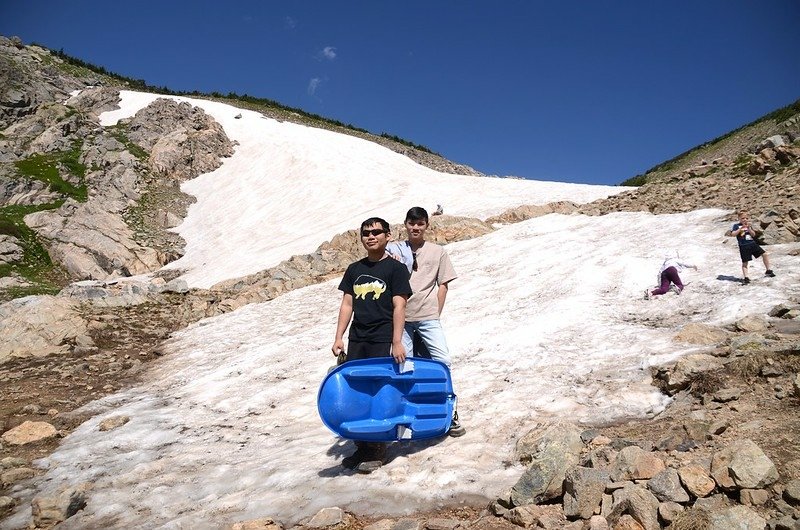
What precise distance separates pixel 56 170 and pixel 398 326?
36211 mm

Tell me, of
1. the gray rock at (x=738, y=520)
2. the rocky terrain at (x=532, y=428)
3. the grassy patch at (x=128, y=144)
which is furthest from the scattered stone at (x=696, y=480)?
the grassy patch at (x=128, y=144)

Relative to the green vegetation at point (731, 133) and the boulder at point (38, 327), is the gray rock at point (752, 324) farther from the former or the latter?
the green vegetation at point (731, 133)

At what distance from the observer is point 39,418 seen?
7.66m

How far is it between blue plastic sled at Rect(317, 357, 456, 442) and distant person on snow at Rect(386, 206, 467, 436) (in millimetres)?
425

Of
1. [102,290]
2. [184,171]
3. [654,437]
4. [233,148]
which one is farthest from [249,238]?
[654,437]

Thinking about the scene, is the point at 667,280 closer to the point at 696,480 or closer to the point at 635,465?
the point at 635,465

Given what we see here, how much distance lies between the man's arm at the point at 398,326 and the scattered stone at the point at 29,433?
19.4ft

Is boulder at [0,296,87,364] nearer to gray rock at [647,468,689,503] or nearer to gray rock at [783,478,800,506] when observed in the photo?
gray rock at [647,468,689,503]

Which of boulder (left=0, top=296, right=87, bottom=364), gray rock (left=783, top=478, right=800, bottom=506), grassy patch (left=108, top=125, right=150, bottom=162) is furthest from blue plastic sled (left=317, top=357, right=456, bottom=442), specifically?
grassy patch (left=108, top=125, right=150, bottom=162)

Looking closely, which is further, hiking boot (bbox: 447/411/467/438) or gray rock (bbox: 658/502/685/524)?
hiking boot (bbox: 447/411/467/438)

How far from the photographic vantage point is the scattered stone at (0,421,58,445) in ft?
22.1

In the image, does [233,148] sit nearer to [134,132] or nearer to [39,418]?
[134,132]

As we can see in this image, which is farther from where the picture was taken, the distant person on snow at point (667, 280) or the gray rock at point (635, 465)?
the distant person on snow at point (667, 280)

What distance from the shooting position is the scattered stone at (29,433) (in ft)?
22.1
